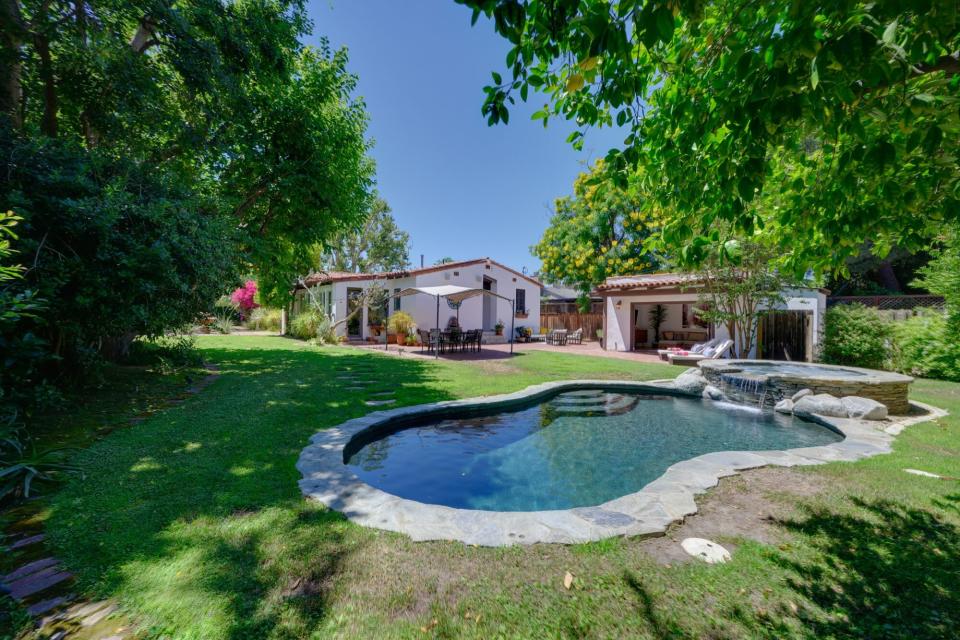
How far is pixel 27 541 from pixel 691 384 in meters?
10.7

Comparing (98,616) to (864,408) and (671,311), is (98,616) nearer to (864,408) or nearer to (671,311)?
(864,408)

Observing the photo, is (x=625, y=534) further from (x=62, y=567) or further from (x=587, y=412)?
(x=587, y=412)

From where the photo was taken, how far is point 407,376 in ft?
32.8

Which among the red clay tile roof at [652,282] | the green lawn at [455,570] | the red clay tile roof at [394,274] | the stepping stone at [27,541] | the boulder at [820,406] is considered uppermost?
the red clay tile roof at [394,274]

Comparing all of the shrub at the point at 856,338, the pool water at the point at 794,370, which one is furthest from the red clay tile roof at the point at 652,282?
the pool water at the point at 794,370

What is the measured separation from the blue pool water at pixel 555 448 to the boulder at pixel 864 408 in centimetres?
66

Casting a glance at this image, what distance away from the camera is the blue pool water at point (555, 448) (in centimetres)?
458

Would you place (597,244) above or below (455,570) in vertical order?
above

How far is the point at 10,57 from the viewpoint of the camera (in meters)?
5.82

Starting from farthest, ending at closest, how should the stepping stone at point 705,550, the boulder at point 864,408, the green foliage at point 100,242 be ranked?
1. the boulder at point 864,408
2. the green foliage at point 100,242
3. the stepping stone at point 705,550

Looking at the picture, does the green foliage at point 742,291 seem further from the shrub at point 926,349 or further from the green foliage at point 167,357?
the green foliage at point 167,357

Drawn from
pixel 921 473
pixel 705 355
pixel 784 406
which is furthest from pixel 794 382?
pixel 705 355

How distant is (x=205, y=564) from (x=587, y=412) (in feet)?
22.0

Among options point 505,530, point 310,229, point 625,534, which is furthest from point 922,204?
point 310,229
